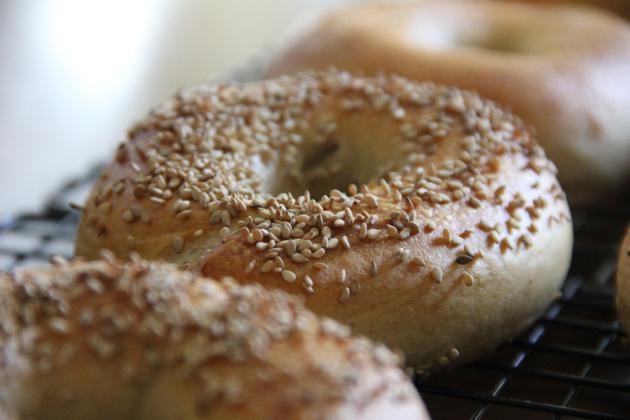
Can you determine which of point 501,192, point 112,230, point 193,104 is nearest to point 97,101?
point 193,104

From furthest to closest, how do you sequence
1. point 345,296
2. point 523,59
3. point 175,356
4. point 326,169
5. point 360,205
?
1. point 523,59
2. point 326,169
3. point 360,205
4. point 345,296
5. point 175,356

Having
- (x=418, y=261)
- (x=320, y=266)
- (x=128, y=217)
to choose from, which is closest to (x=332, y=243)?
(x=320, y=266)

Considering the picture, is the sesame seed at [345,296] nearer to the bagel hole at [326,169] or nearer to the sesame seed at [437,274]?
the sesame seed at [437,274]

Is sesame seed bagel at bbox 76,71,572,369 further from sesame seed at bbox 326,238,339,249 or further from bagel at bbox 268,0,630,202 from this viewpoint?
bagel at bbox 268,0,630,202

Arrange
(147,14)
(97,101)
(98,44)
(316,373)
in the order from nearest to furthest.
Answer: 1. (316,373)
2. (97,101)
3. (98,44)
4. (147,14)

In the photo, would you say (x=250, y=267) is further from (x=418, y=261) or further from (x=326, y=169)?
(x=326, y=169)

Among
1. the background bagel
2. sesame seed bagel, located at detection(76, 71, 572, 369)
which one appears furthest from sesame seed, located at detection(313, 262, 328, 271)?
the background bagel

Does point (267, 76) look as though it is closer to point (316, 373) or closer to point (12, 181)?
point (12, 181)
